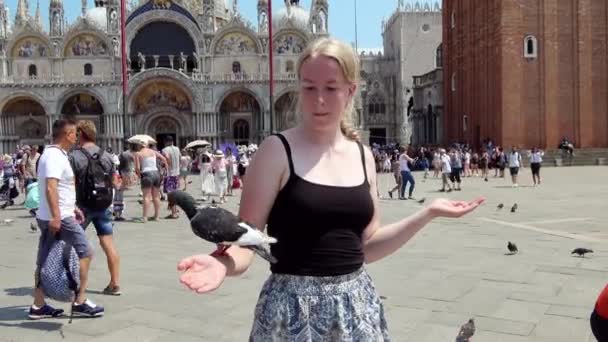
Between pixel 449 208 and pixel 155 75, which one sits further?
pixel 155 75

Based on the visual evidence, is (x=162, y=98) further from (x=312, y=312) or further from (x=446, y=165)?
(x=312, y=312)

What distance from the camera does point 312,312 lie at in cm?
228

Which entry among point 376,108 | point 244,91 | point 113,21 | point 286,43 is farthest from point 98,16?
point 376,108

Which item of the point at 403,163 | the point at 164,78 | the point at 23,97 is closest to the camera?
the point at 403,163

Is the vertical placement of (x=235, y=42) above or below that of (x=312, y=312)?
above

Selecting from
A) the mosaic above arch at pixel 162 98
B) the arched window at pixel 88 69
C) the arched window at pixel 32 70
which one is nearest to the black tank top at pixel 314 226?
the mosaic above arch at pixel 162 98

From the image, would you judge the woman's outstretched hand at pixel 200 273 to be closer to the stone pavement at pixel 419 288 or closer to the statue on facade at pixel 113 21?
the stone pavement at pixel 419 288

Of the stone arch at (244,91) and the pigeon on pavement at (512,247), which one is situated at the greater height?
the stone arch at (244,91)

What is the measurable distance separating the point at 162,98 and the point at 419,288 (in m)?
46.4

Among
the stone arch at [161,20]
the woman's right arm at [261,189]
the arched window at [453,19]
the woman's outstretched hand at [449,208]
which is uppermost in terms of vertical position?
the stone arch at [161,20]

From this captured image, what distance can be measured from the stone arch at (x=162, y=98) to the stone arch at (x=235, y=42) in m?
4.21

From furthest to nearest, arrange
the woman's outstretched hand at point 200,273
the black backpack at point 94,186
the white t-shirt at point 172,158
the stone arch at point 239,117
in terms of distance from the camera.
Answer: the stone arch at point 239,117 < the white t-shirt at point 172,158 < the black backpack at point 94,186 < the woman's outstretched hand at point 200,273

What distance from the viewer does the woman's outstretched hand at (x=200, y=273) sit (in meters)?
1.98

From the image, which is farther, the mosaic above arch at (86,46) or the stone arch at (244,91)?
the mosaic above arch at (86,46)
